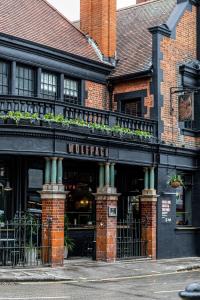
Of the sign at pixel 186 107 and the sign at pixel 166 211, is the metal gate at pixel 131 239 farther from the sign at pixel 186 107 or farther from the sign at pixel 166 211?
the sign at pixel 186 107

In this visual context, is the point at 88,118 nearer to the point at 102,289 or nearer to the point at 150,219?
the point at 150,219

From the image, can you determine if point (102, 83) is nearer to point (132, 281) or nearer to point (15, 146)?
point (15, 146)

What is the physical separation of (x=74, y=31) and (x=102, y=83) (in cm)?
278

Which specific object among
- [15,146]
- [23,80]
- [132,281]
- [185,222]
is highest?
[23,80]

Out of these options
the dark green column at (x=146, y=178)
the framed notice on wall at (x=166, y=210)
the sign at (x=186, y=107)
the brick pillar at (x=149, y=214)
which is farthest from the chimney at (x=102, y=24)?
the framed notice on wall at (x=166, y=210)

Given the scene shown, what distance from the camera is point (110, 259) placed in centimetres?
1797

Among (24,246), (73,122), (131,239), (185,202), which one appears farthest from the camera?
(185,202)

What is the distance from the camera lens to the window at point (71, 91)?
20.1m

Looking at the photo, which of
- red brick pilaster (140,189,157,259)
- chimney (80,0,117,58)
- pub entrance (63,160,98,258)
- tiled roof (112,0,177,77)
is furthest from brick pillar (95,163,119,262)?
chimney (80,0,117,58)

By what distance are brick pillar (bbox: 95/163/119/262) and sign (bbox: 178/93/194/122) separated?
421cm

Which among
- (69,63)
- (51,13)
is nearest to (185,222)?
(69,63)

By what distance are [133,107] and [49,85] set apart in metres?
3.72

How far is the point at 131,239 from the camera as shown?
19.3m

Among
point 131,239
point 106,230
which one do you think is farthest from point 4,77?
point 131,239
